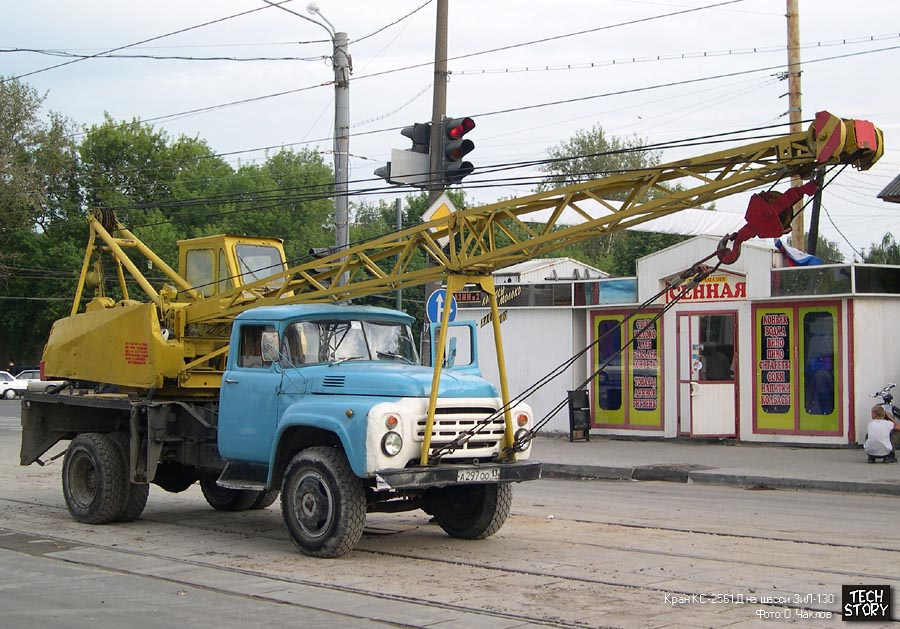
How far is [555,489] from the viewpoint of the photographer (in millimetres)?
16703

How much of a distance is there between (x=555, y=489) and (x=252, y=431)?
6.77 meters

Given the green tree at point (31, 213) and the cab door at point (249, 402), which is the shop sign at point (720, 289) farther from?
the green tree at point (31, 213)

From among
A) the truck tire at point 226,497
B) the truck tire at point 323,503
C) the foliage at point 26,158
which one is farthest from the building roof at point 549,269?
the foliage at point 26,158

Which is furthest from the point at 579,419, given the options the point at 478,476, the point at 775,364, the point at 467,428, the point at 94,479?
the point at 478,476

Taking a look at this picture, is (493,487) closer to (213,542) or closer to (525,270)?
(213,542)

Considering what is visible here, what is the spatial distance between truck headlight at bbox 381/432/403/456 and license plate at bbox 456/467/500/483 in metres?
0.62

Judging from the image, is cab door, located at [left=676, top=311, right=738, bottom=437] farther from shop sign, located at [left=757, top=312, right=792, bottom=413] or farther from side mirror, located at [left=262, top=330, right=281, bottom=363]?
side mirror, located at [left=262, top=330, right=281, bottom=363]

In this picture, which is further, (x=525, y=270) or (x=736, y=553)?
(x=525, y=270)

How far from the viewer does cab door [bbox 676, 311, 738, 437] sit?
2184 centimetres

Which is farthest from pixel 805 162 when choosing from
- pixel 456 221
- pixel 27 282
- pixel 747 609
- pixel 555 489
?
pixel 27 282

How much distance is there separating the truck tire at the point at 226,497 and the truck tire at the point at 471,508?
3.20 meters

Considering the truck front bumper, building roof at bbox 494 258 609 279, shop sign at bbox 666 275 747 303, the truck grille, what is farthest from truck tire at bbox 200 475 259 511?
building roof at bbox 494 258 609 279

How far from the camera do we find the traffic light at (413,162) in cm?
1748

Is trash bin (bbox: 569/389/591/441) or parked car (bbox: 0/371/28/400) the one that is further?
parked car (bbox: 0/371/28/400)
